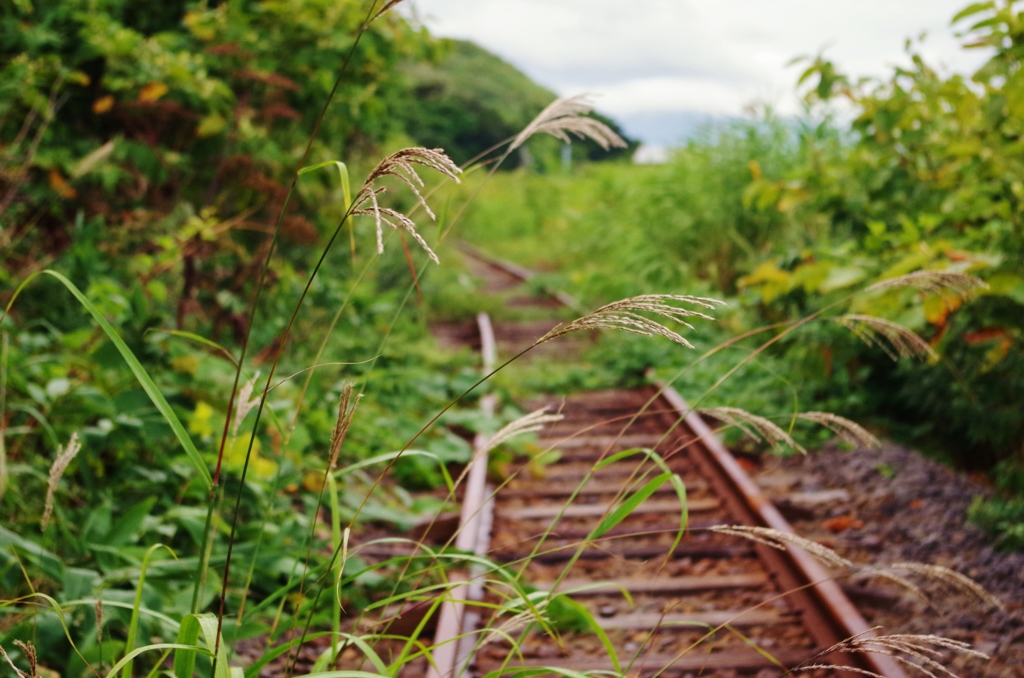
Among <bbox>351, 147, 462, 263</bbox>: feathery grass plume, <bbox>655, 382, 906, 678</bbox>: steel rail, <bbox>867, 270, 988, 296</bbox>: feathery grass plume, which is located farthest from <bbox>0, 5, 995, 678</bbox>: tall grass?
<bbox>655, 382, 906, 678</bbox>: steel rail

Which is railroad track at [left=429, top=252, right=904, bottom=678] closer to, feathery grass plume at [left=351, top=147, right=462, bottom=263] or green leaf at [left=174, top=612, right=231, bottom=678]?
green leaf at [left=174, top=612, right=231, bottom=678]

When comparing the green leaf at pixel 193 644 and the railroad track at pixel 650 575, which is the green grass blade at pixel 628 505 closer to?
the railroad track at pixel 650 575

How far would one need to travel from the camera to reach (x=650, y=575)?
293 centimetres

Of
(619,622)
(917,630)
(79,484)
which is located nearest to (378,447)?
(79,484)

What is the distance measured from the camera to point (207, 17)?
528 centimetres

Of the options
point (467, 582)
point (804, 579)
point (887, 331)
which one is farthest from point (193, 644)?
point (804, 579)

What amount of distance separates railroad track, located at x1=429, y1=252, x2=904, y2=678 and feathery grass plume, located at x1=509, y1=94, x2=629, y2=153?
0.67 m

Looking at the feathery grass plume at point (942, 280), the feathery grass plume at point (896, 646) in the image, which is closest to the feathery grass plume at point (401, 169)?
the feathery grass plume at point (896, 646)

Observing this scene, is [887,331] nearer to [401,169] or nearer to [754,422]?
[754,422]

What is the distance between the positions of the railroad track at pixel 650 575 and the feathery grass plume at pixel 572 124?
67 cm

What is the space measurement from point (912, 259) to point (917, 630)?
1.43 metres

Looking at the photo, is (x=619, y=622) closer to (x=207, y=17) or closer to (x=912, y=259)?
(x=912, y=259)

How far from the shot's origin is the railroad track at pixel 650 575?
84.0 inches

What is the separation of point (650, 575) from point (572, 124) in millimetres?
1912
